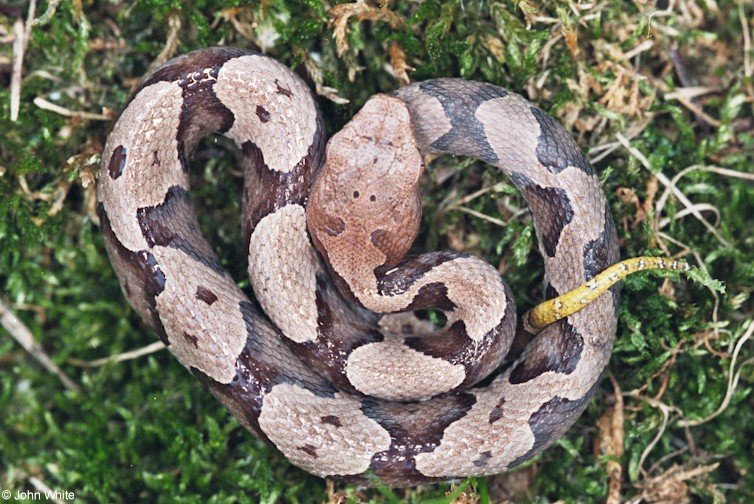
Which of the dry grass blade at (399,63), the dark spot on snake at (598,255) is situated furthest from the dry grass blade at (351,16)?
the dark spot on snake at (598,255)

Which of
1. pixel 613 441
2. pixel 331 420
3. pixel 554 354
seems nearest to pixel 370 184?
pixel 331 420

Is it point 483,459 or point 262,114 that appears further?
point 262,114

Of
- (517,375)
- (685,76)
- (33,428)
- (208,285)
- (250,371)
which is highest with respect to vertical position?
(685,76)

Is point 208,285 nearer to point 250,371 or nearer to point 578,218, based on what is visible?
point 250,371

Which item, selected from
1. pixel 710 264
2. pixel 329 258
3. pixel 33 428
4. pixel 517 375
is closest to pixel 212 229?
pixel 329 258

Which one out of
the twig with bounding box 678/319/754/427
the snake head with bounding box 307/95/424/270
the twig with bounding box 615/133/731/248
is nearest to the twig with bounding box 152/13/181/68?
the snake head with bounding box 307/95/424/270

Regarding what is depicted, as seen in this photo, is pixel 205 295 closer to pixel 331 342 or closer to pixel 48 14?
pixel 331 342

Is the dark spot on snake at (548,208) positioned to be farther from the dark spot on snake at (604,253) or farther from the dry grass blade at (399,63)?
the dry grass blade at (399,63)

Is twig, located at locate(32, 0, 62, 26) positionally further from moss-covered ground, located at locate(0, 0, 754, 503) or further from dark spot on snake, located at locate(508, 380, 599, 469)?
dark spot on snake, located at locate(508, 380, 599, 469)
